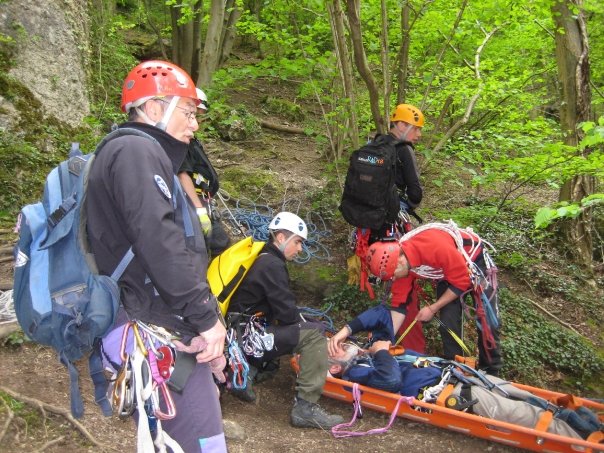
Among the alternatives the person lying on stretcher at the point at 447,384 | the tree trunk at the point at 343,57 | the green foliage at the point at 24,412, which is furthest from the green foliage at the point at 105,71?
the person lying on stretcher at the point at 447,384

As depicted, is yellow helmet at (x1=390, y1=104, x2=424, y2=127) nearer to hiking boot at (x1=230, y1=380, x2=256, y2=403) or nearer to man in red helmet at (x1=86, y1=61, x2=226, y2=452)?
hiking boot at (x1=230, y1=380, x2=256, y2=403)

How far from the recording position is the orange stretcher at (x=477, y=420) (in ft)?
12.9

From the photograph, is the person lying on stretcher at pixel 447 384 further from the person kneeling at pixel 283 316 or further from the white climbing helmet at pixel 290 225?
the white climbing helmet at pixel 290 225

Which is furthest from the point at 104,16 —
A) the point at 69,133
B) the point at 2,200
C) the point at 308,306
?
the point at 308,306

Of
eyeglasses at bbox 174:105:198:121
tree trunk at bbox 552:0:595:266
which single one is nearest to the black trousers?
tree trunk at bbox 552:0:595:266

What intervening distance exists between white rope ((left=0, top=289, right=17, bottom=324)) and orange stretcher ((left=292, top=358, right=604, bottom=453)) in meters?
2.40

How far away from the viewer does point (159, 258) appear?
1.85 metres

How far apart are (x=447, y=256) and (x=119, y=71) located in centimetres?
829

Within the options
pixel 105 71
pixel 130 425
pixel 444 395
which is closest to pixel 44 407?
pixel 130 425

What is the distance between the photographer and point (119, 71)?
10406 millimetres

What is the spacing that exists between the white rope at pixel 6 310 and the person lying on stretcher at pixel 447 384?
2697mm

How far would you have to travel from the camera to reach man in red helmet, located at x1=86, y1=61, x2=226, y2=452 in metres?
1.87

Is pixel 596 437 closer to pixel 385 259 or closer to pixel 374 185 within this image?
pixel 385 259

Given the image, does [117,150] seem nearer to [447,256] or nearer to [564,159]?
[447,256]
